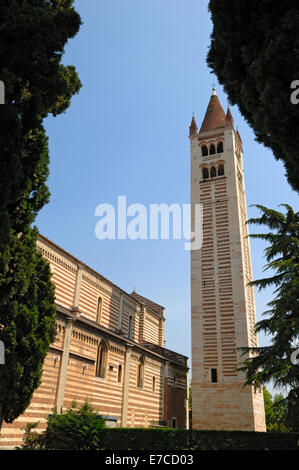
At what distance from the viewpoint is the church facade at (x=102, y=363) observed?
1498 cm

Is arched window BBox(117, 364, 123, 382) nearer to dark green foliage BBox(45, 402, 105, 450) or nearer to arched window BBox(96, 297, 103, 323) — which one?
arched window BBox(96, 297, 103, 323)

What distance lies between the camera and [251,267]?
26266 millimetres

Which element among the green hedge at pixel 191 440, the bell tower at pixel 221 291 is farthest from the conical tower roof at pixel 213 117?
the green hedge at pixel 191 440

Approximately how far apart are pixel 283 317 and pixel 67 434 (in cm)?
896

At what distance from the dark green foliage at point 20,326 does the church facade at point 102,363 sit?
3.37m

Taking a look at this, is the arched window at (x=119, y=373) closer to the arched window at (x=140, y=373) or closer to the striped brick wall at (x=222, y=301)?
the arched window at (x=140, y=373)

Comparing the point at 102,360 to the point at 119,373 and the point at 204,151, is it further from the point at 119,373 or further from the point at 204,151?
the point at 204,151

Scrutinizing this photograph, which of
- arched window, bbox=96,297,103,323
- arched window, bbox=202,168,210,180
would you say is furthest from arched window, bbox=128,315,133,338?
arched window, bbox=202,168,210,180

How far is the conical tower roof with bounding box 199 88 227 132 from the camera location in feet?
97.0

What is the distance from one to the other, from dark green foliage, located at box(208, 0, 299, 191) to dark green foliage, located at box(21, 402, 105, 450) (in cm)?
1205

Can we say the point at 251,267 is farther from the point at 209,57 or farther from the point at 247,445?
the point at 209,57

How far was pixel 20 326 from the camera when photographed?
10.3m

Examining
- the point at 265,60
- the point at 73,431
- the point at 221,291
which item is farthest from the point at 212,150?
the point at 265,60

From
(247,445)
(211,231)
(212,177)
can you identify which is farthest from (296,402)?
(212,177)
